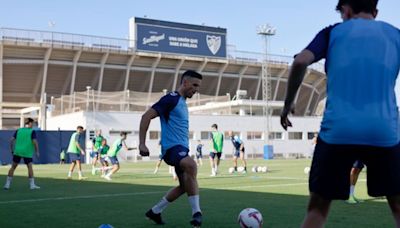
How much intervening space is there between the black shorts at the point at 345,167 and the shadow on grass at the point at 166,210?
3.65m

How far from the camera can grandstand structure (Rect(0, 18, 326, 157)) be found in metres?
52.2

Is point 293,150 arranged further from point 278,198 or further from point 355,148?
point 355,148

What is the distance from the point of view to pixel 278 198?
10844 mm

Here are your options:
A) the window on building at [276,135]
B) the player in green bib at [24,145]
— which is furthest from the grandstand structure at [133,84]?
the player in green bib at [24,145]

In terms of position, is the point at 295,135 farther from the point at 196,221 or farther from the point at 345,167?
the point at 345,167

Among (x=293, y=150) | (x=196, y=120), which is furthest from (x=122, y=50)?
(x=293, y=150)

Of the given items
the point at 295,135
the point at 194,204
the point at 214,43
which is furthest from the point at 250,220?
the point at 214,43

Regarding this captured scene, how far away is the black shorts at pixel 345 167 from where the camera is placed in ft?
11.6

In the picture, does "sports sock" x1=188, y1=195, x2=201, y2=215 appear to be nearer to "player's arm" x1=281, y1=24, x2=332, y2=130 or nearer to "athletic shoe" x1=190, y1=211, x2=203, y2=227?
"athletic shoe" x1=190, y1=211, x2=203, y2=227

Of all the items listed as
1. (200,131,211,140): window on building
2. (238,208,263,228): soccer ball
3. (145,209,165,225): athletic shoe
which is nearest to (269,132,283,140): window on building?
(200,131,211,140): window on building

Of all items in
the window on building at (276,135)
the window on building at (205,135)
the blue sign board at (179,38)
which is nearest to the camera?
the window on building at (205,135)

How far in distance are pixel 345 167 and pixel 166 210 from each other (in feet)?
19.1

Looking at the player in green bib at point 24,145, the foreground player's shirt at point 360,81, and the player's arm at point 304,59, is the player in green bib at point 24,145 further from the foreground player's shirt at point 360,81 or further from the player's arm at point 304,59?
the foreground player's shirt at point 360,81

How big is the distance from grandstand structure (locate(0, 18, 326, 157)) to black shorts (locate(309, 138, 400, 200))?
44877mm
